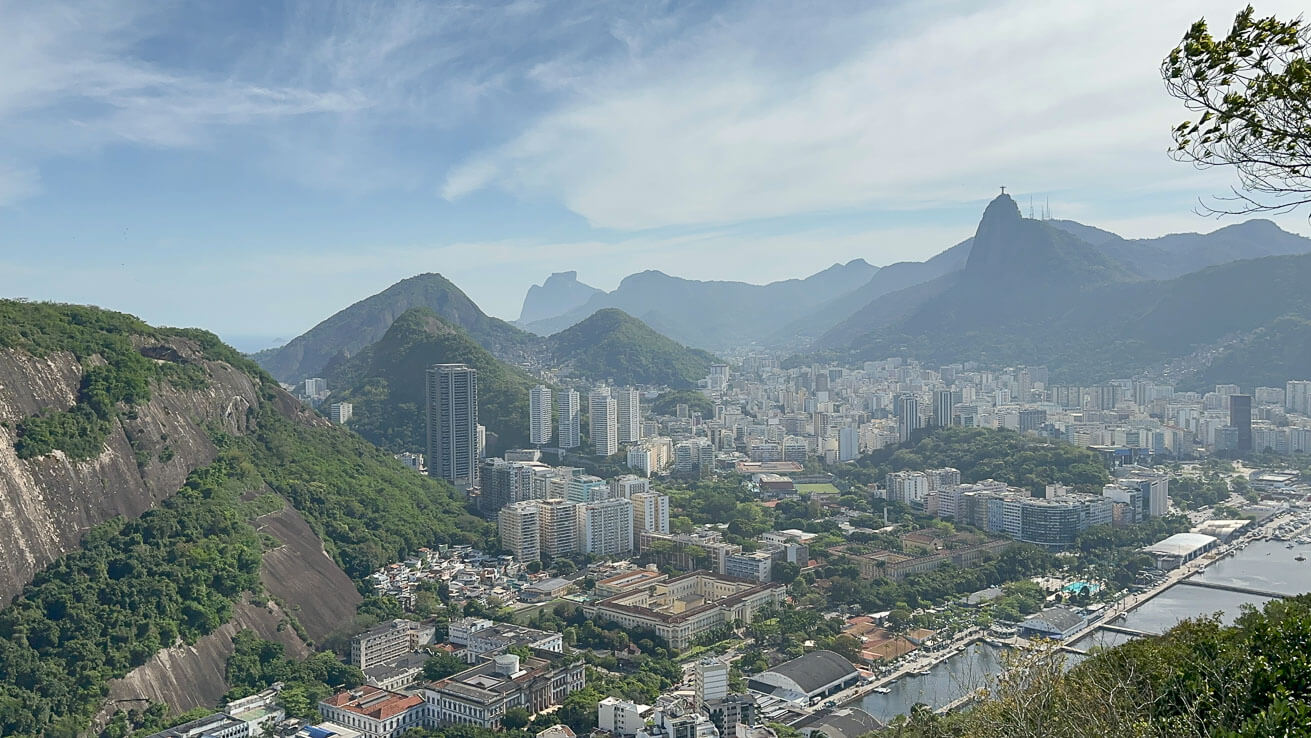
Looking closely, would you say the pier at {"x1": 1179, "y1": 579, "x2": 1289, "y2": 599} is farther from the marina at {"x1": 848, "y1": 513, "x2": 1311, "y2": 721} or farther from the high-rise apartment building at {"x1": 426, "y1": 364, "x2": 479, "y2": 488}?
the high-rise apartment building at {"x1": 426, "y1": 364, "x2": 479, "y2": 488}

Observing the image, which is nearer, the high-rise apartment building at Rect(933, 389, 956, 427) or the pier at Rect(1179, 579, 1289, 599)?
the pier at Rect(1179, 579, 1289, 599)

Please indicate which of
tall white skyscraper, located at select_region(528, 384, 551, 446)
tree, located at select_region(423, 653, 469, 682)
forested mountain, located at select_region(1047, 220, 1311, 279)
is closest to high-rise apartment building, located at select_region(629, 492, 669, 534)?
tree, located at select_region(423, 653, 469, 682)

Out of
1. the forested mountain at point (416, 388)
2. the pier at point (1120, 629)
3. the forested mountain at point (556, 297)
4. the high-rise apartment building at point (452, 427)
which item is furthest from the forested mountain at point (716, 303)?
the pier at point (1120, 629)

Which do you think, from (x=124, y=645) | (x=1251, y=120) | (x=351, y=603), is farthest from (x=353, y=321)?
(x=1251, y=120)

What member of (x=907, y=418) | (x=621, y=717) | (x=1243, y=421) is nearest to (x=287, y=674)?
(x=621, y=717)

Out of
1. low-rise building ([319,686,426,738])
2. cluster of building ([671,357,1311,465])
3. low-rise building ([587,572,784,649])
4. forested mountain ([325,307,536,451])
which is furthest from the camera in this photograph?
cluster of building ([671,357,1311,465])
